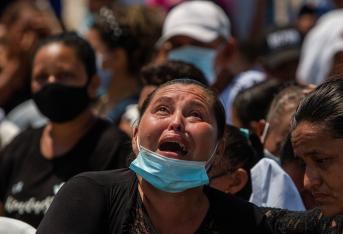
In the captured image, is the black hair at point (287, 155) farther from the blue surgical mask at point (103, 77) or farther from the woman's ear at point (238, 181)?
the blue surgical mask at point (103, 77)

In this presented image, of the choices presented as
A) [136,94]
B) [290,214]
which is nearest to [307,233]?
[290,214]

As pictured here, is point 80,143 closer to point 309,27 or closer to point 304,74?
point 304,74

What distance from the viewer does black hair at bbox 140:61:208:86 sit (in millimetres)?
5535

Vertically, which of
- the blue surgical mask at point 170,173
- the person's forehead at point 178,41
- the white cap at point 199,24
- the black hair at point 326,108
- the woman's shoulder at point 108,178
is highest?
Result: the black hair at point 326,108

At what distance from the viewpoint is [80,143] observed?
577cm

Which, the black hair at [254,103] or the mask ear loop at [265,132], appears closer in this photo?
the mask ear loop at [265,132]

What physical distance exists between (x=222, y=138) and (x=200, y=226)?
436 millimetres

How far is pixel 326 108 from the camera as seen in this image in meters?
3.68

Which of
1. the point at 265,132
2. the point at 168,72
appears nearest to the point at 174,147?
the point at 265,132

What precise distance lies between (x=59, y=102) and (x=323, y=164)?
2517 millimetres

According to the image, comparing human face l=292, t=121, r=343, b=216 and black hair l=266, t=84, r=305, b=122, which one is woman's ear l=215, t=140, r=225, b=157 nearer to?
human face l=292, t=121, r=343, b=216

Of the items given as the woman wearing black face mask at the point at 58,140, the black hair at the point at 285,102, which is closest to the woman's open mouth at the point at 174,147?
the black hair at the point at 285,102

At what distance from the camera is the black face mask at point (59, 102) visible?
5.90 meters

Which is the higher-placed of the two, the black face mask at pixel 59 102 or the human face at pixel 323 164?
the human face at pixel 323 164
